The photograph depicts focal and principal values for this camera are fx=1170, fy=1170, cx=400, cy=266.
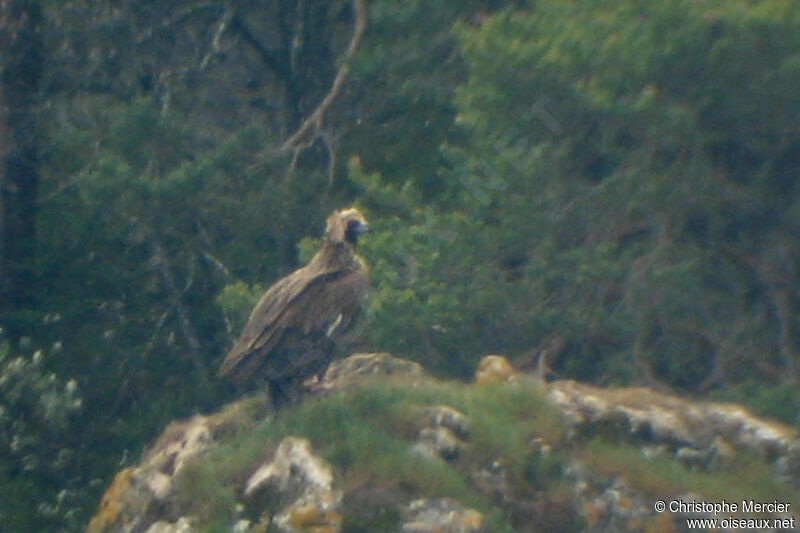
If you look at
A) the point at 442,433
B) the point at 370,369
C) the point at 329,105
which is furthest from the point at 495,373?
the point at 329,105

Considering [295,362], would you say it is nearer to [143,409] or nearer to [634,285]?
[634,285]

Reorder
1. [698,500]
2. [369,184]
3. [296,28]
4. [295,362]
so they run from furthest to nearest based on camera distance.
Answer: [296,28]
[369,184]
[295,362]
[698,500]

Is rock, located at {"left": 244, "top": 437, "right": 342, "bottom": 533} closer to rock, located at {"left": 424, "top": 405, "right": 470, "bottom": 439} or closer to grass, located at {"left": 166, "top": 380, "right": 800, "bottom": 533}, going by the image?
grass, located at {"left": 166, "top": 380, "right": 800, "bottom": 533}

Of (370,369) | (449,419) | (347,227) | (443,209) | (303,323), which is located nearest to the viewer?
(449,419)

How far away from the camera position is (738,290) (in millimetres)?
9664

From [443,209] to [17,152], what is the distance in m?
3.98

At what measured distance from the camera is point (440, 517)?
5.14m

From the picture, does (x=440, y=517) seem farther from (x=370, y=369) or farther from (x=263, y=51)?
(x=263, y=51)

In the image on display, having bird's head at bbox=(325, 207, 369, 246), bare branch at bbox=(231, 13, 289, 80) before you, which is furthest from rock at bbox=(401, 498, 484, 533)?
bare branch at bbox=(231, 13, 289, 80)

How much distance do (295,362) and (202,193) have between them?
555 centimetres

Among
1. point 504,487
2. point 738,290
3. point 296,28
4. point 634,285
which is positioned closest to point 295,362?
point 504,487

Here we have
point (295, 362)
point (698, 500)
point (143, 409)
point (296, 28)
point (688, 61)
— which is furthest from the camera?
point (296, 28)

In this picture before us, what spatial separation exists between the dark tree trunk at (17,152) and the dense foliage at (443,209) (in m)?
0.04

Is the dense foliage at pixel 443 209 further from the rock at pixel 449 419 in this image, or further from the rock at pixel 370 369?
the rock at pixel 449 419
